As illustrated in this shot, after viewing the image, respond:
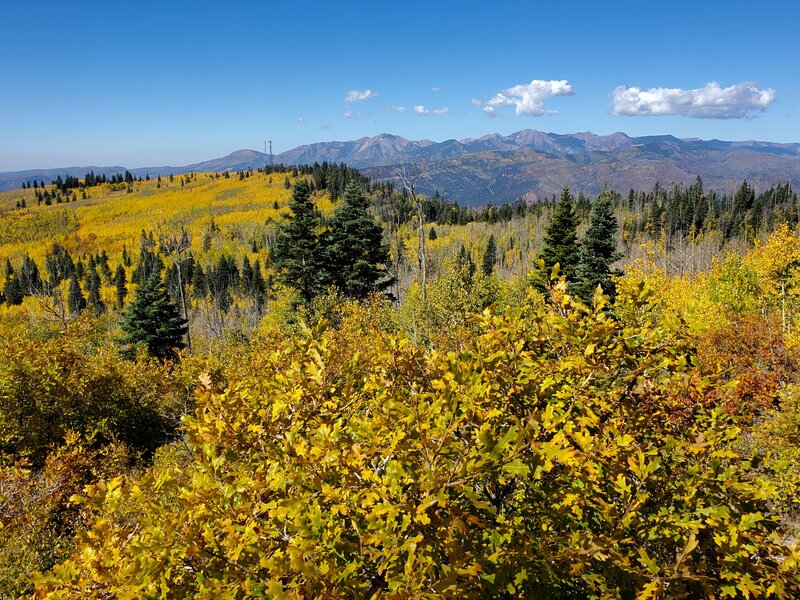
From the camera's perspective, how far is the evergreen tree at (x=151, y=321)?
1383 inches

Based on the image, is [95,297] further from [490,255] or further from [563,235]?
[563,235]

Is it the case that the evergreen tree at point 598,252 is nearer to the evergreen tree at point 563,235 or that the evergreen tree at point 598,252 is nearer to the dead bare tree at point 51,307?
the evergreen tree at point 563,235

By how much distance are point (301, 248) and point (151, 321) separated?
13872 mm

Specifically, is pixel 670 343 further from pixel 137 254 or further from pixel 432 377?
pixel 137 254

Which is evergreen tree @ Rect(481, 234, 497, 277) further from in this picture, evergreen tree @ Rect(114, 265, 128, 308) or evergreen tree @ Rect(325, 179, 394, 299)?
evergreen tree @ Rect(114, 265, 128, 308)

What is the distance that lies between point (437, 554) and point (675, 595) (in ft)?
5.06

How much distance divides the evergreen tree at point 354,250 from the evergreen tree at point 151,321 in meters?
13.5

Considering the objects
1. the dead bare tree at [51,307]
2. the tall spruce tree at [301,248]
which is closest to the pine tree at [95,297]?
the dead bare tree at [51,307]

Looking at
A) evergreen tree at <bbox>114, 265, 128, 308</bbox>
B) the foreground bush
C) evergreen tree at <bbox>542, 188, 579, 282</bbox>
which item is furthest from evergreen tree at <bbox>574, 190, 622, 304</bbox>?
evergreen tree at <bbox>114, 265, 128, 308</bbox>

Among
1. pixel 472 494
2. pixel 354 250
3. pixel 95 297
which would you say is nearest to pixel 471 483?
pixel 472 494

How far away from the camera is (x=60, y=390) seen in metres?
14.0

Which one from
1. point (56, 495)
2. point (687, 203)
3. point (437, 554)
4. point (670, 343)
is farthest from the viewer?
point (687, 203)

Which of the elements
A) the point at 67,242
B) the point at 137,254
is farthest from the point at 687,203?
the point at 67,242

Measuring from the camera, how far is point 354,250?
33.9 m
